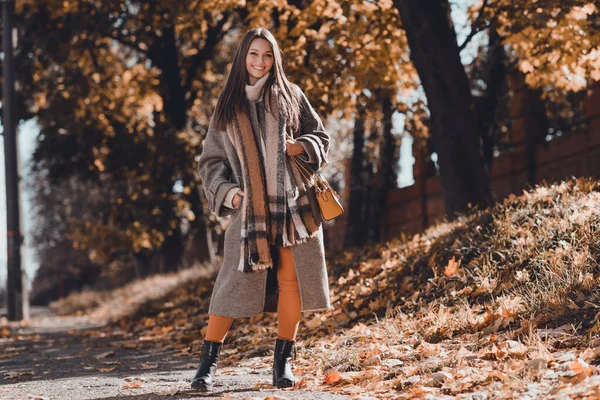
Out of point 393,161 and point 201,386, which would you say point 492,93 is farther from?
point 201,386

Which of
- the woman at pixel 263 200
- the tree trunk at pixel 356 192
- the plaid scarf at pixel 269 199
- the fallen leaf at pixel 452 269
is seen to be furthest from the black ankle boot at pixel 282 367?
the tree trunk at pixel 356 192

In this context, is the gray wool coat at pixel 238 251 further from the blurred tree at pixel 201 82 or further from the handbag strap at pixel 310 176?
the blurred tree at pixel 201 82

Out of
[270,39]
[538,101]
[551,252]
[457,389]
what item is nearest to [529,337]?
[457,389]

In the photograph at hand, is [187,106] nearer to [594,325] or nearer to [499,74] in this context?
[499,74]

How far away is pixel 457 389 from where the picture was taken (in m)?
4.09

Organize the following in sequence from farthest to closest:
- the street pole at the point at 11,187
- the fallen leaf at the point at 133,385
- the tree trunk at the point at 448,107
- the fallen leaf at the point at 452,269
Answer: the street pole at the point at 11,187
the tree trunk at the point at 448,107
the fallen leaf at the point at 452,269
the fallen leaf at the point at 133,385

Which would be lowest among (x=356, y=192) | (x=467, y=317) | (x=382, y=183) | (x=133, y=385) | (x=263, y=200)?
(x=133, y=385)

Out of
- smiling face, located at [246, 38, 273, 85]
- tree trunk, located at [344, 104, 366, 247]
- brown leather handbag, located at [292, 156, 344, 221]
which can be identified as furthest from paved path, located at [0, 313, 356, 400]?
tree trunk, located at [344, 104, 366, 247]

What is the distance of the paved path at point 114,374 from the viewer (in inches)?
188

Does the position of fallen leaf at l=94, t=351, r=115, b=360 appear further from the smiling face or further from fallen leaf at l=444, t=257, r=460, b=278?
the smiling face

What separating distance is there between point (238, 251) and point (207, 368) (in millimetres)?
700

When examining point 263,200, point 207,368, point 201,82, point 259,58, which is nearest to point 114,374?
point 207,368

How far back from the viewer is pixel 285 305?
15.4 feet

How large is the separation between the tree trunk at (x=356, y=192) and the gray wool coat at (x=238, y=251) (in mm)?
9409
